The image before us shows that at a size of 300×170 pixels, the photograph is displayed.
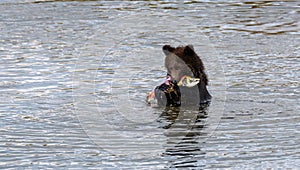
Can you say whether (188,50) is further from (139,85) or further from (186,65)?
(139,85)

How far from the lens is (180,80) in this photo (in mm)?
9820

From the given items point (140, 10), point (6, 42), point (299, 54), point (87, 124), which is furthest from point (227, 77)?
point (140, 10)

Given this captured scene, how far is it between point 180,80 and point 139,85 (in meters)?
1.72

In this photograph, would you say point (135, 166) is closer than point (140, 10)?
Yes

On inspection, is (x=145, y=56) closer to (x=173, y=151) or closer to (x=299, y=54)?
(x=299, y=54)

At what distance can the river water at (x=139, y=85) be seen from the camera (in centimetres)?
776

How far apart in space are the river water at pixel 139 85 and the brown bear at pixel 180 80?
19 centimetres

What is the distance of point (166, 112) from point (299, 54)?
14.0 ft

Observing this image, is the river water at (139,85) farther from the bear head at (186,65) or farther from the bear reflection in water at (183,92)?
the bear head at (186,65)

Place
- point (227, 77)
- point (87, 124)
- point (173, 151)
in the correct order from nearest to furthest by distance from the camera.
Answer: point (173, 151), point (87, 124), point (227, 77)

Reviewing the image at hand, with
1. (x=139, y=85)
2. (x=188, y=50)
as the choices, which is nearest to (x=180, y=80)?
(x=188, y=50)

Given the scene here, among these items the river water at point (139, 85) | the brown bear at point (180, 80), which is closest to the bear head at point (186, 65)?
the brown bear at point (180, 80)

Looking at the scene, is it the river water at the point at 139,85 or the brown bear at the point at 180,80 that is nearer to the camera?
the river water at the point at 139,85

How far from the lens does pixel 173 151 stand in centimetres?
783
